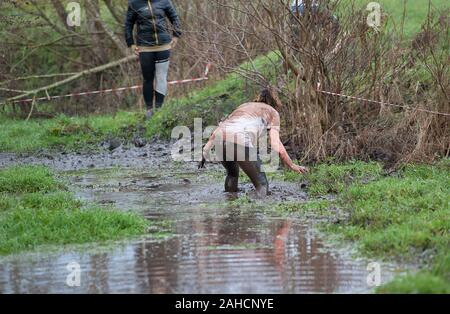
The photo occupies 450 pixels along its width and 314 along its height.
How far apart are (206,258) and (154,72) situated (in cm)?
997

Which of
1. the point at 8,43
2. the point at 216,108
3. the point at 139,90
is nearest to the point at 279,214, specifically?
the point at 216,108

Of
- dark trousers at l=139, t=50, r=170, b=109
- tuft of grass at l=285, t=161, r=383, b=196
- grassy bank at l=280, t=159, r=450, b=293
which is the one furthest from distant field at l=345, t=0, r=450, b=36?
grassy bank at l=280, t=159, r=450, b=293

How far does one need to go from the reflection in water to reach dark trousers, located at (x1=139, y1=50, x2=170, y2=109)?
7.73 meters

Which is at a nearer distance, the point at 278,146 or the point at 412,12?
the point at 278,146

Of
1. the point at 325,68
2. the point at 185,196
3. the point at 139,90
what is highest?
the point at 325,68

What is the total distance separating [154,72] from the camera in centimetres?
1797

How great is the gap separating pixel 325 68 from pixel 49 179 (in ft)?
14.2

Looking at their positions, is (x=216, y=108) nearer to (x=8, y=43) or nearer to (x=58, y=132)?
(x=58, y=132)

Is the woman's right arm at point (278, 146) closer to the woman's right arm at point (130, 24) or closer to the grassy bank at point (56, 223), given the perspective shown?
the grassy bank at point (56, 223)

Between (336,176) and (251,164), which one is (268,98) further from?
(336,176)

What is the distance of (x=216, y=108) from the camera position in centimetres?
1770

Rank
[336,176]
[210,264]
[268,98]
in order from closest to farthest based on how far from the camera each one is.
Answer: [210,264], [268,98], [336,176]

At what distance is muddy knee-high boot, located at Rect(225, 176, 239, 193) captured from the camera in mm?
11984

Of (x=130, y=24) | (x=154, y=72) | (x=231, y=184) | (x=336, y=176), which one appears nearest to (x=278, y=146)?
(x=231, y=184)
